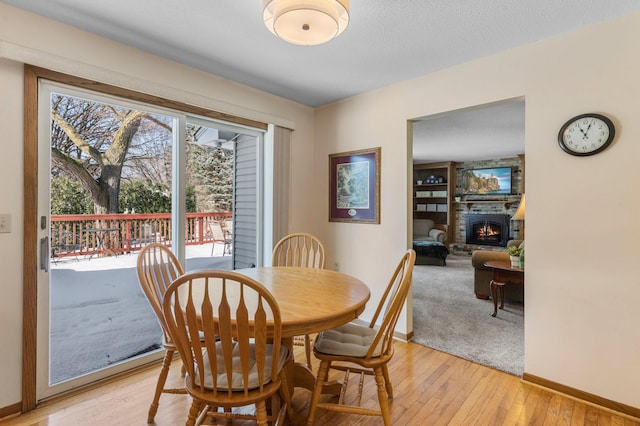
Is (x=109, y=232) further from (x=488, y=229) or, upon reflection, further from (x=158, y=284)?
(x=488, y=229)

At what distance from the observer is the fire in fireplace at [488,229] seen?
723cm

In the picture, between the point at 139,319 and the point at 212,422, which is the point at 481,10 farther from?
the point at 139,319

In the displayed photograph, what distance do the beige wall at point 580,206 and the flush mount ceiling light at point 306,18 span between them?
1479 millimetres

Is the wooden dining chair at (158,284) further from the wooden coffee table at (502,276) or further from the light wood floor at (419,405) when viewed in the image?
the wooden coffee table at (502,276)

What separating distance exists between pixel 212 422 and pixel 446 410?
54.9 inches

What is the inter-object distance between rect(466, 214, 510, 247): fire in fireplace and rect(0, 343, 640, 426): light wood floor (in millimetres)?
5701

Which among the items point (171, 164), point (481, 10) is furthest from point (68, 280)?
point (481, 10)

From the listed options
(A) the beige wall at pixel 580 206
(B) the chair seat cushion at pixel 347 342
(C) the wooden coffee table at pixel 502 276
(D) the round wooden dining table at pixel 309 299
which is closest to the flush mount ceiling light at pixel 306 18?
(D) the round wooden dining table at pixel 309 299

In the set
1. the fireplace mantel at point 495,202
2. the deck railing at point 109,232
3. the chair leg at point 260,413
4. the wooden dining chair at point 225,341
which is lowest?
the chair leg at point 260,413

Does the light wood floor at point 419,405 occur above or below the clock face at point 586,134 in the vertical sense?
below

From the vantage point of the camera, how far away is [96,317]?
7.73ft

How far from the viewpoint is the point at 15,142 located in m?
1.87

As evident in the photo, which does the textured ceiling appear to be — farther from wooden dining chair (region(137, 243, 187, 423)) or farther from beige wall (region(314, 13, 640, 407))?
wooden dining chair (region(137, 243, 187, 423))

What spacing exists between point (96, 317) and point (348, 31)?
274 centimetres
